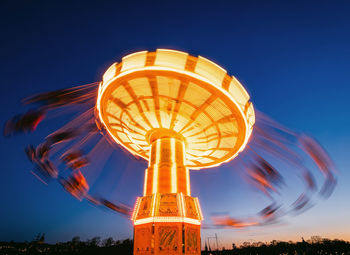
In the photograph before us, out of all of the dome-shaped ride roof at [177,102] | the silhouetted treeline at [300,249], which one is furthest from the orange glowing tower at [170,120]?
the silhouetted treeline at [300,249]

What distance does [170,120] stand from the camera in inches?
602

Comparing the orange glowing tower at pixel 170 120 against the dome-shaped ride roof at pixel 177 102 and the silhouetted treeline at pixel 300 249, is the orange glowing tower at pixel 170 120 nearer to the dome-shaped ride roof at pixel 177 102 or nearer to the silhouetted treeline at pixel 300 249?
the dome-shaped ride roof at pixel 177 102

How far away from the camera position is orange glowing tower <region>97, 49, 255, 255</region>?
1199 cm

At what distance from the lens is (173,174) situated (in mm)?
14328

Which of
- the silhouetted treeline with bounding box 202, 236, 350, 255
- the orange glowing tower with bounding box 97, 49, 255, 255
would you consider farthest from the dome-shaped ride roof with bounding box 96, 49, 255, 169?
the silhouetted treeline with bounding box 202, 236, 350, 255

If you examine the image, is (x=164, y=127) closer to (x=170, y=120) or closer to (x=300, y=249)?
(x=170, y=120)

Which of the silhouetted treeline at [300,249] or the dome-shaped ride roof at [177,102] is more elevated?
the dome-shaped ride roof at [177,102]

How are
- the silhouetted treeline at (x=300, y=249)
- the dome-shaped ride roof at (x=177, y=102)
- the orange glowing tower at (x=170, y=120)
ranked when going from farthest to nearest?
the silhouetted treeline at (x=300, y=249) → the orange glowing tower at (x=170, y=120) → the dome-shaped ride roof at (x=177, y=102)

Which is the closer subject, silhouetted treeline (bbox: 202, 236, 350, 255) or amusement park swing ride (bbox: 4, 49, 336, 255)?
amusement park swing ride (bbox: 4, 49, 336, 255)

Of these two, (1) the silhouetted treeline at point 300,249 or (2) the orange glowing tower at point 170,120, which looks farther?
(1) the silhouetted treeline at point 300,249

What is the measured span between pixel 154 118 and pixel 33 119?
22.0ft

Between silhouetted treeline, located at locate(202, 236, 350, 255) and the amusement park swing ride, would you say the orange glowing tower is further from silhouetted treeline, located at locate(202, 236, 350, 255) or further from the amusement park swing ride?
silhouetted treeline, located at locate(202, 236, 350, 255)

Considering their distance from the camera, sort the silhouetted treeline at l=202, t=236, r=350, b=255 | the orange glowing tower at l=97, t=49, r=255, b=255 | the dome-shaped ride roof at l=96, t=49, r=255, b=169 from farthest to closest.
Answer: the silhouetted treeline at l=202, t=236, r=350, b=255
the orange glowing tower at l=97, t=49, r=255, b=255
the dome-shaped ride roof at l=96, t=49, r=255, b=169

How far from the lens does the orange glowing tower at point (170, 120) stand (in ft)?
39.3
